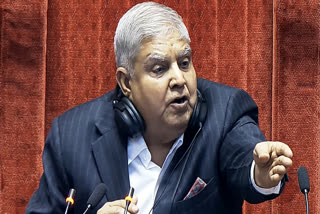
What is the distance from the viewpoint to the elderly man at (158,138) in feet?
6.46

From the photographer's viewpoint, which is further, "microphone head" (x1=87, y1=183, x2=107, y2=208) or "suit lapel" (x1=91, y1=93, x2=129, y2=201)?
"suit lapel" (x1=91, y1=93, x2=129, y2=201)

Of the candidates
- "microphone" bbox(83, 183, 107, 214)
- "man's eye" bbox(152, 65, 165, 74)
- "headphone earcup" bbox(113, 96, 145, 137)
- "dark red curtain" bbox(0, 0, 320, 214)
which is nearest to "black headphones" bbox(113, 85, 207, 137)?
"headphone earcup" bbox(113, 96, 145, 137)

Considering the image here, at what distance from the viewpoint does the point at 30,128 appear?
274 centimetres

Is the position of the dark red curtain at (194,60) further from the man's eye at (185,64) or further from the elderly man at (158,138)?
the man's eye at (185,64)

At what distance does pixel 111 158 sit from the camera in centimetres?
206

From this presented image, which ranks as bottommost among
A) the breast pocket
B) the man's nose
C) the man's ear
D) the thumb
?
the breast pocket

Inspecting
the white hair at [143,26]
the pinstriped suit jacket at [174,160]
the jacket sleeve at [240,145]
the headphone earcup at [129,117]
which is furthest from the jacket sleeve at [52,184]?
the jacket sleeve at [240,145]

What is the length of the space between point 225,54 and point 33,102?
69 centimetres

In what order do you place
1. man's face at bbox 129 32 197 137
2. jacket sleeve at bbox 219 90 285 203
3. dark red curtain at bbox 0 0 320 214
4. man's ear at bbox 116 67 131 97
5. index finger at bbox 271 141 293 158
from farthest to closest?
dark red curtain at bbox 0 0 320 214 → man's ear at bbox 116 67 131 97 → man's face at bbox 129 32 197 137 → jacket sleeve at bbox 219 90 285 203 → index finger at bbox 271 141 293 158

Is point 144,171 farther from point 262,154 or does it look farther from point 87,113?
point 262,154

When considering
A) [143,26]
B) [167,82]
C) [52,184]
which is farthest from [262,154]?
[52,184]

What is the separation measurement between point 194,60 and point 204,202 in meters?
0.84

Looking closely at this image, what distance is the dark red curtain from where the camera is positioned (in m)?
2.66

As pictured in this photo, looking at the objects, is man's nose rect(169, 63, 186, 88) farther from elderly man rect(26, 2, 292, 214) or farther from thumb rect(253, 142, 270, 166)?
thumb rect(253, 142, 270, 166)
